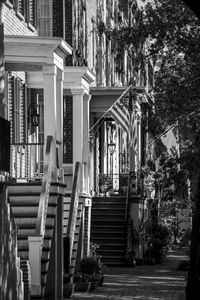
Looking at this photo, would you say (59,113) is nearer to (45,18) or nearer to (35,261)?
(35,261)

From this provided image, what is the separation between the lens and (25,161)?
29297 millimetres

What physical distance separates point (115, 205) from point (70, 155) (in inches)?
143

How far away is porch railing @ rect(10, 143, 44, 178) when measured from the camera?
90.5 ft

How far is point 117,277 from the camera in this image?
1248 inches

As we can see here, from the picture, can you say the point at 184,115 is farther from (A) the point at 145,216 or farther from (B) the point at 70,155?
(A) the point at 145,216

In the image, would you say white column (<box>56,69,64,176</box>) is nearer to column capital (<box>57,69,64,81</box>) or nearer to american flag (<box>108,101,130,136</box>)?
column capital (<box>57,69,64,81</box>)

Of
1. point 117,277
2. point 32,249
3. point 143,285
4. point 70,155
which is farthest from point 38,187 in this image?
point 70,155

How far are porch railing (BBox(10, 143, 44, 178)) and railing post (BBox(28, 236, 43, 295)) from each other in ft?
20.0

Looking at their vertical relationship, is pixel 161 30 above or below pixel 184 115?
above

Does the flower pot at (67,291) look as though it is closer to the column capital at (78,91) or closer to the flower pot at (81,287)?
the flower pot at (81,287)

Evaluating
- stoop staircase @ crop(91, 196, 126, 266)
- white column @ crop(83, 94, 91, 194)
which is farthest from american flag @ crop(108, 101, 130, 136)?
white column @ crop(83, 94, 91, 194)

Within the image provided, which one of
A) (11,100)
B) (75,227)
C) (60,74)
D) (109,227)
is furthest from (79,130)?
(109,227)

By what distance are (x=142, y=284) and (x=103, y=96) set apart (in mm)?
10102

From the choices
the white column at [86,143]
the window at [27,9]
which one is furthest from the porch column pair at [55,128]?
the white column at [86,143]
